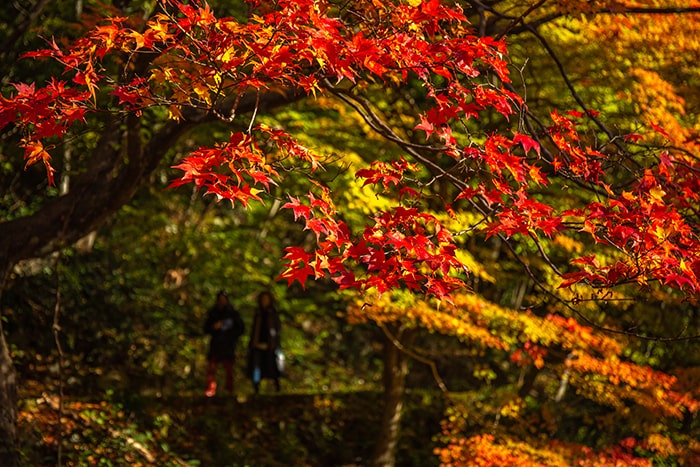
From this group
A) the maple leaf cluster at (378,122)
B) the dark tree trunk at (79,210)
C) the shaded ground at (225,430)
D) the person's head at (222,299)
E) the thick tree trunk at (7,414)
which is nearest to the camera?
the maple leaf cluster at (378,122)

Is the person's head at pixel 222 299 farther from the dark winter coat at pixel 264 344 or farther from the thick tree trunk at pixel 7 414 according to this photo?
the thick tree trunk at pixel 7 414

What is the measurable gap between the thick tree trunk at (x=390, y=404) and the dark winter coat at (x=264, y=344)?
1605mm

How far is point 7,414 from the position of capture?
6.80 meters

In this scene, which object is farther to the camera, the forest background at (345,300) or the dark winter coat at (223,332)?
the dark winter coat at (223,332)

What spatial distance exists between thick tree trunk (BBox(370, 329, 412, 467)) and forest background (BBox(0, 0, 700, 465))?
0.09ft

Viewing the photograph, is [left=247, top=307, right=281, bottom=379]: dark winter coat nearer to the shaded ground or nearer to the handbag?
the handbag

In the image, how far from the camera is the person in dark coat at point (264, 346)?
11.4m

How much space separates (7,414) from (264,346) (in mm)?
5011

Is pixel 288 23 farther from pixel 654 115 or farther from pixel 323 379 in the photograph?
pixel 323 379

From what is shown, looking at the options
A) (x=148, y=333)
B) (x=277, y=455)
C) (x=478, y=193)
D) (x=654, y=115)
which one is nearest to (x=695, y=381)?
(x=654, y=115)

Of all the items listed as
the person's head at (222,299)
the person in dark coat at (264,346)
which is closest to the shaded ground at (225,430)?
the person in dark coat at (264,346)

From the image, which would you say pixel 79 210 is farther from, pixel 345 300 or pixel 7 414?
pixel 345 300

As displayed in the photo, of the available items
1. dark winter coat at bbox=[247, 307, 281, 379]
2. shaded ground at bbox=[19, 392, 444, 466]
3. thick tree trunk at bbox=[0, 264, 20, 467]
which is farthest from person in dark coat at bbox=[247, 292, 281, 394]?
thick tree trunk at bbox=[0, 264, 20, 467]

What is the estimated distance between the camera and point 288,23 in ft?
13.5
